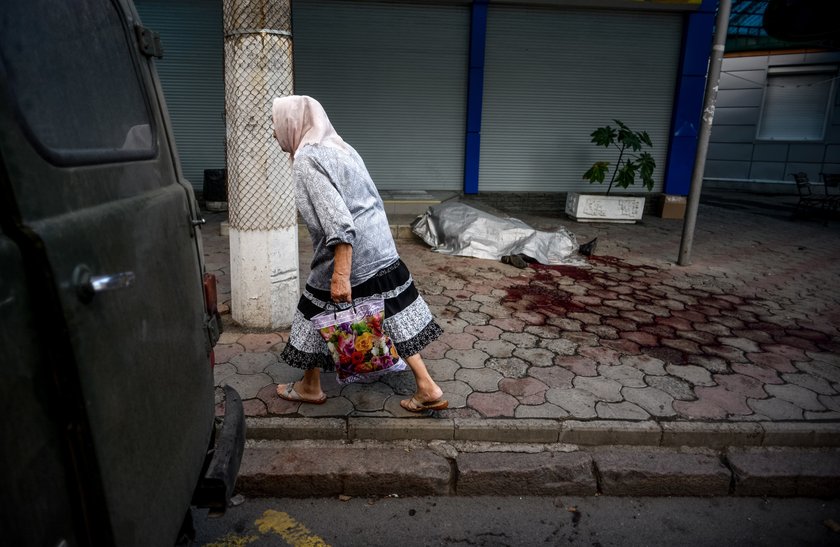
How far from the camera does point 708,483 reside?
9.26ft

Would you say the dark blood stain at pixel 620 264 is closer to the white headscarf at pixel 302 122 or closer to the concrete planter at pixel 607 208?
the concrete planter at pixel 607 208

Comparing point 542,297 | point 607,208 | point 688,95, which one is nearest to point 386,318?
point 542,297

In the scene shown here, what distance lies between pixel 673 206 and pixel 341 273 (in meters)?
9.32

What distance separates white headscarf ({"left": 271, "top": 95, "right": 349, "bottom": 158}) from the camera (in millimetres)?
2627

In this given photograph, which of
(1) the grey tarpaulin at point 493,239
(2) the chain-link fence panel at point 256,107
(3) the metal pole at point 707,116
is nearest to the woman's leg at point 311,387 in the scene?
(2) the chain-link fence panel at point 256,107

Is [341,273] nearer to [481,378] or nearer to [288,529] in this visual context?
[288,529]

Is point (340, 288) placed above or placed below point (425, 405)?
above

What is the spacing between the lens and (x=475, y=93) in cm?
970

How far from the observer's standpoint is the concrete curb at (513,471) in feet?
8.90

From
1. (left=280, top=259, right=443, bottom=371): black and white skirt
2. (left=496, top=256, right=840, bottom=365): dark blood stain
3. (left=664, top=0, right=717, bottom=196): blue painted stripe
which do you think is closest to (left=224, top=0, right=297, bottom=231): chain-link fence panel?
(left=280, top=259, right=443, bottom=371): black and white skirt

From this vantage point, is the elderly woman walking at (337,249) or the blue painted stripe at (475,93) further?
the blue painted stripe at (475,93)

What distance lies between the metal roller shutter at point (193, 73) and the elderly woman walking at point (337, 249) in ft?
23.5

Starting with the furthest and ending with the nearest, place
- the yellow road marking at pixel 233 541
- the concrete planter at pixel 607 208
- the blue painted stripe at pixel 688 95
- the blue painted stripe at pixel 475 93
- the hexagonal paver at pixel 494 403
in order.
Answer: the blue painted stripe at pixel 688 95, the blue painted stripe at pixel 475 93, the concrete planter at pixel 607 208, the hexagonal paver at pixel 494 403, the yellow road marking at pixel 233 541

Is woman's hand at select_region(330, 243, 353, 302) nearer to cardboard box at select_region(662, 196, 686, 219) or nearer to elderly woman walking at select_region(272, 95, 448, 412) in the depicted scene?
elderly woman walking at select_region(272, 95, 448, 412)
